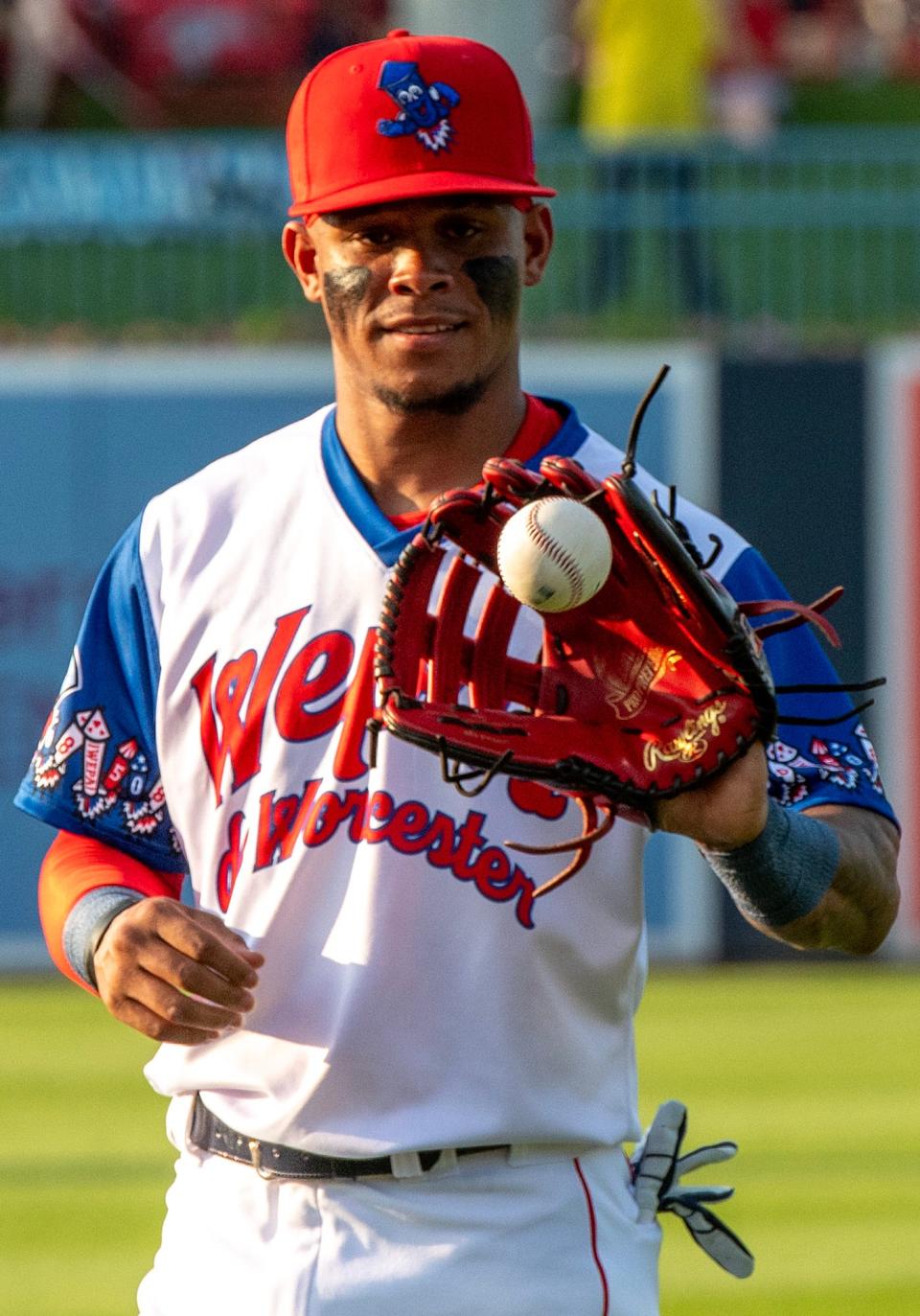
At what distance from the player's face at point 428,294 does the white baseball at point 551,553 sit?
46 centimetres

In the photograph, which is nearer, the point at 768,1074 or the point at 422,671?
the point at 422,671

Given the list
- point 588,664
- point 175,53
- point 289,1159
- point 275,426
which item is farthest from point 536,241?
point 175,53

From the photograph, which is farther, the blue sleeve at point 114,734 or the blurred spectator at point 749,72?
the blurred spectator at point 749,72

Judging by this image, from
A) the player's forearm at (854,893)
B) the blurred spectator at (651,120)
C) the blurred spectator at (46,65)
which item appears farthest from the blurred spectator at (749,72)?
the player's forearm at (854,893)

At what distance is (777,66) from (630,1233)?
17845mm

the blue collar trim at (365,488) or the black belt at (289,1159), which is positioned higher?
the blue collar trim at (365,488)

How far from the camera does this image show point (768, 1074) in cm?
A: 877

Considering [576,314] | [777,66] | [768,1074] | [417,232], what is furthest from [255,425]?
[777,66]

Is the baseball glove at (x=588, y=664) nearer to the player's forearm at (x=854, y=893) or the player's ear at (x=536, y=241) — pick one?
the player's forearm at (x=854, y=893)

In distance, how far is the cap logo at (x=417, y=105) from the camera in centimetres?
301

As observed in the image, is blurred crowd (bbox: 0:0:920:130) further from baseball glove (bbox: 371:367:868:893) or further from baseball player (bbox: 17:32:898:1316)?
baseball glove (bbox: 371:367:868:893)

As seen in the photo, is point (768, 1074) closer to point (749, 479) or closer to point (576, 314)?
point (749, 479)

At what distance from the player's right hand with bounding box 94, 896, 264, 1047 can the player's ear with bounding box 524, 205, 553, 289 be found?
2.94 ft

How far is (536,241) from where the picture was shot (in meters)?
3.19
